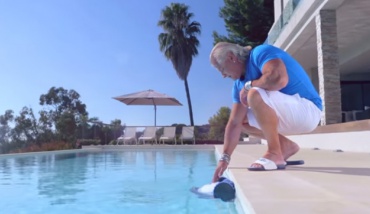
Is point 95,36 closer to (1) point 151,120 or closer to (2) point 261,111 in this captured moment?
(1) point 151,120

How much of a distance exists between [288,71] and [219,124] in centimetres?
1367

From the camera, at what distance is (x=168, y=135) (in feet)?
49.9

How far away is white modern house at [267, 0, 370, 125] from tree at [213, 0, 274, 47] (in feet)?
12.7

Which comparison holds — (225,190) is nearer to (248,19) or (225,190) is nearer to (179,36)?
(248,19)

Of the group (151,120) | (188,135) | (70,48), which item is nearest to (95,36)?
(70,48)

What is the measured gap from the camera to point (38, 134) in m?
13.9

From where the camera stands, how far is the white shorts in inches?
83.9

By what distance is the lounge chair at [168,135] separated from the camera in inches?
595

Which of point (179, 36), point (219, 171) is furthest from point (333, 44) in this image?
point (179, 36)

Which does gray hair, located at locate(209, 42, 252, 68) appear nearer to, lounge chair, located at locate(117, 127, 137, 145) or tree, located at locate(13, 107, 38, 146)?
tree, located at locate(13, 107, 38, 146)

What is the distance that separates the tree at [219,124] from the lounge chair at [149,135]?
8.07 feet

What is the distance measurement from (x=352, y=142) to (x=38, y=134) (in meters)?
12.2

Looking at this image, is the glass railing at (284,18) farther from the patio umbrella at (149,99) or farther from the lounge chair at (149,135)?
the lounge chair at (149,135)

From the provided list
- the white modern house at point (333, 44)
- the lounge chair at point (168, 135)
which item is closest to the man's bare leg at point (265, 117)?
the white modern house at point (333, 44)
